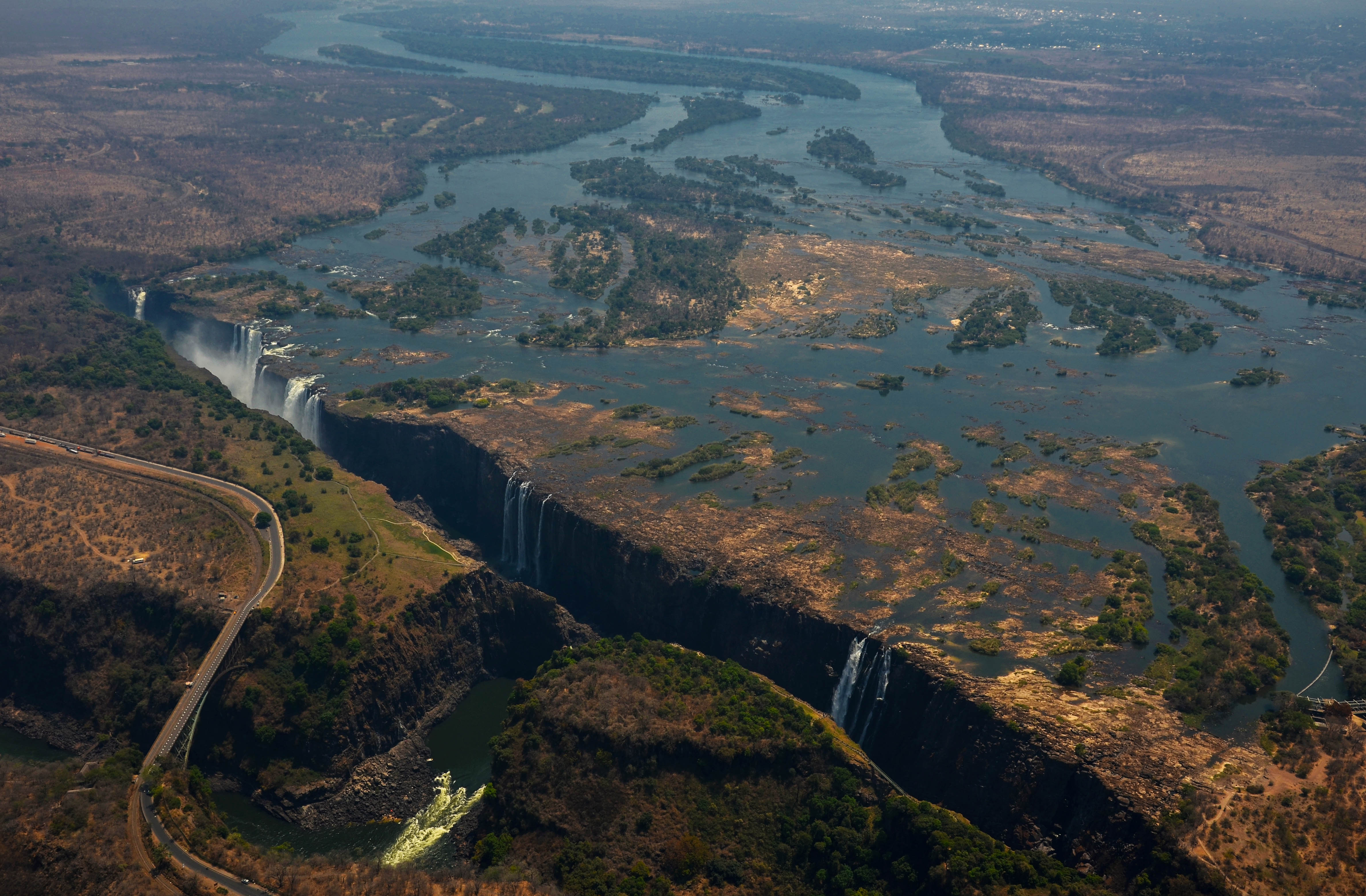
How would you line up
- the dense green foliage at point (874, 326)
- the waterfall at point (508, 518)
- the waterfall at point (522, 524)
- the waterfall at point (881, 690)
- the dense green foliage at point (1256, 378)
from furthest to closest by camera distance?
1. the dense green foliage at point (874, 326)
2. the dense green foliage at point (1256, 378)
3. the waterfall at point (508, 518)
4. the waterfall at point (522, 524)
5. the waterfall at point (881, 690)

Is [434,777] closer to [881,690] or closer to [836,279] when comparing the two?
[881,690]

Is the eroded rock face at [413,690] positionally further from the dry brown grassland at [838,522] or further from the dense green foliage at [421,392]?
the dense green foliage at [421,392]

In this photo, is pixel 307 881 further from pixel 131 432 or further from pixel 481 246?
pixel 481 246

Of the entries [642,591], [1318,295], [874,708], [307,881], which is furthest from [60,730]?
[1318,295]

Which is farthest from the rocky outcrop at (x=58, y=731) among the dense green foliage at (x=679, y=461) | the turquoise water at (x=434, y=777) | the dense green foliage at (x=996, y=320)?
the dense green foliage at (x=996, y=320)

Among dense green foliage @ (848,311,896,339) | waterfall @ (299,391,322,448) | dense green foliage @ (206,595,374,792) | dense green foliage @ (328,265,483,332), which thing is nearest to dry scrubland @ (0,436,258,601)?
dense green foliage @ (206,595,374,792)

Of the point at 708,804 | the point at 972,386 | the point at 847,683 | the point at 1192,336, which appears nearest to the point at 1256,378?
the point at 1192,336
